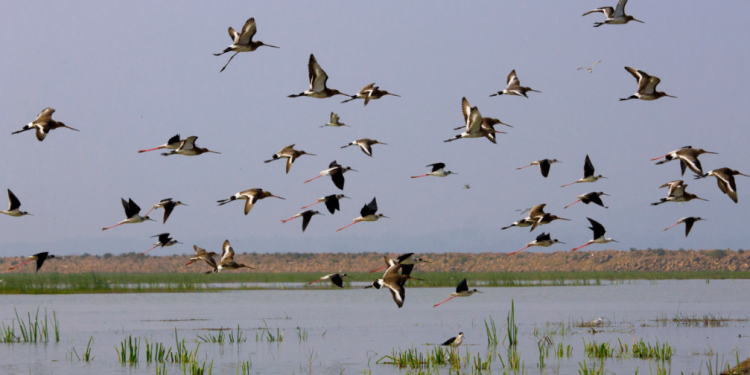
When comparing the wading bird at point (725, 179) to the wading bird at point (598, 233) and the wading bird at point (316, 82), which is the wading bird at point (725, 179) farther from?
the wading bird at point (316, 82)

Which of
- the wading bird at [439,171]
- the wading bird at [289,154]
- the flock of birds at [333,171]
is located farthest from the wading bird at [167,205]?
the wading bird at [439,171]

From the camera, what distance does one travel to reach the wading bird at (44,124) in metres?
19.3

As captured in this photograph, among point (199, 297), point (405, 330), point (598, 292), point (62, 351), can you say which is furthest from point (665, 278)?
point (62, 351)

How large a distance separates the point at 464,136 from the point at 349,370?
232 inches

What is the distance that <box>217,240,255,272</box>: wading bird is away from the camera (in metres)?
19.0

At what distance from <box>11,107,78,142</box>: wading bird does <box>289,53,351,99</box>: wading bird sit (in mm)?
5521

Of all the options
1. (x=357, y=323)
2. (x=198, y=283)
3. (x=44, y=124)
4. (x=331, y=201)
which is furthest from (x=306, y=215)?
(x=198, y=283)

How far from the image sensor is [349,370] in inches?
762

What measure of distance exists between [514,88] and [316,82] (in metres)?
5.82

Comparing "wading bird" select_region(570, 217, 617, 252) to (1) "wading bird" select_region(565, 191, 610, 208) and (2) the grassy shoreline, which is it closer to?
(1) "wading bird" select_region(565, 191, 610, 208)

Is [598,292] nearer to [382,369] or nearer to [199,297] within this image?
[199,297]

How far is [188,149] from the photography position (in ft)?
67.8

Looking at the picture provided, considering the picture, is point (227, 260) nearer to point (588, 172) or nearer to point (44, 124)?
point (44, 124)

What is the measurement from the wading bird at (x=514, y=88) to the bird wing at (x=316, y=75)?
453 centimetres
